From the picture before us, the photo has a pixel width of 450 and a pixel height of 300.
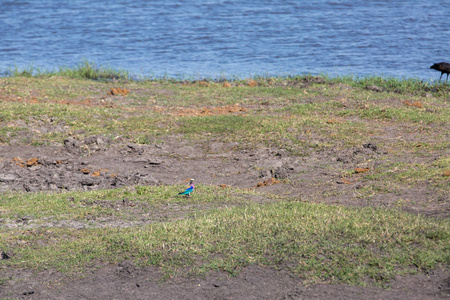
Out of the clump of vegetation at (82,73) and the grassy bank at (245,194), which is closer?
the grassy bank at (245,194)

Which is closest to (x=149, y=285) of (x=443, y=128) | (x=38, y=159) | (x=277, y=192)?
(x=277, y=192)

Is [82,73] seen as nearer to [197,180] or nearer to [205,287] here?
[197,180]

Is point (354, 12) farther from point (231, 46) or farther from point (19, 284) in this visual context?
point (19, 284)

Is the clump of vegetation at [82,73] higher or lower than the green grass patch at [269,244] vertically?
lower

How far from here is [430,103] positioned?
13.6m

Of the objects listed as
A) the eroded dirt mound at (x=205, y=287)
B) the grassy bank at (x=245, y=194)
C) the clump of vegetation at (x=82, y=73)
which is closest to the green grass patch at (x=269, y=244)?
the grassy bank at (x=245, y=194)

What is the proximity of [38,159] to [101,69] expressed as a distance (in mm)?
9194

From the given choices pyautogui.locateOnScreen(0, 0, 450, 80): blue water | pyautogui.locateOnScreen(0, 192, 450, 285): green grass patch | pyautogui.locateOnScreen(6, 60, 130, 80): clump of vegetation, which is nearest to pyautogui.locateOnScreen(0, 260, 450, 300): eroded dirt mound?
pyautogui.locateOnScreen(0, 192, 450, 285): green grass patch

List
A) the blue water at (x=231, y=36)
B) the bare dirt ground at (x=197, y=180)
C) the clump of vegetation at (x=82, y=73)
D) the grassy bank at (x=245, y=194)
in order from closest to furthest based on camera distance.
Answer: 1. the bare dirt ground at (x=197, y=180)
2. the grassy bank at (x=245, y=194)
3. the clump of vegetation at (x=82, y=73)
4. the blue water at (x=231, y=36)

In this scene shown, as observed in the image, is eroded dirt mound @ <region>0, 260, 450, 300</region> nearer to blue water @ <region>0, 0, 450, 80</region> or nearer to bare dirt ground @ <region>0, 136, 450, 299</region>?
bare dirt ground @ <region>0, 136, 450, 299</region>

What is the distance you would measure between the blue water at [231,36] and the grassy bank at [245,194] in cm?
489

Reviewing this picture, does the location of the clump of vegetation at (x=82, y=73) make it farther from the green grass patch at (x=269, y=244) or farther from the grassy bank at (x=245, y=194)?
the green grass patch at (x=269, y=244)

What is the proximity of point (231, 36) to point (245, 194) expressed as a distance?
18.2 metres

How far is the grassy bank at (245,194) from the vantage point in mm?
5793
